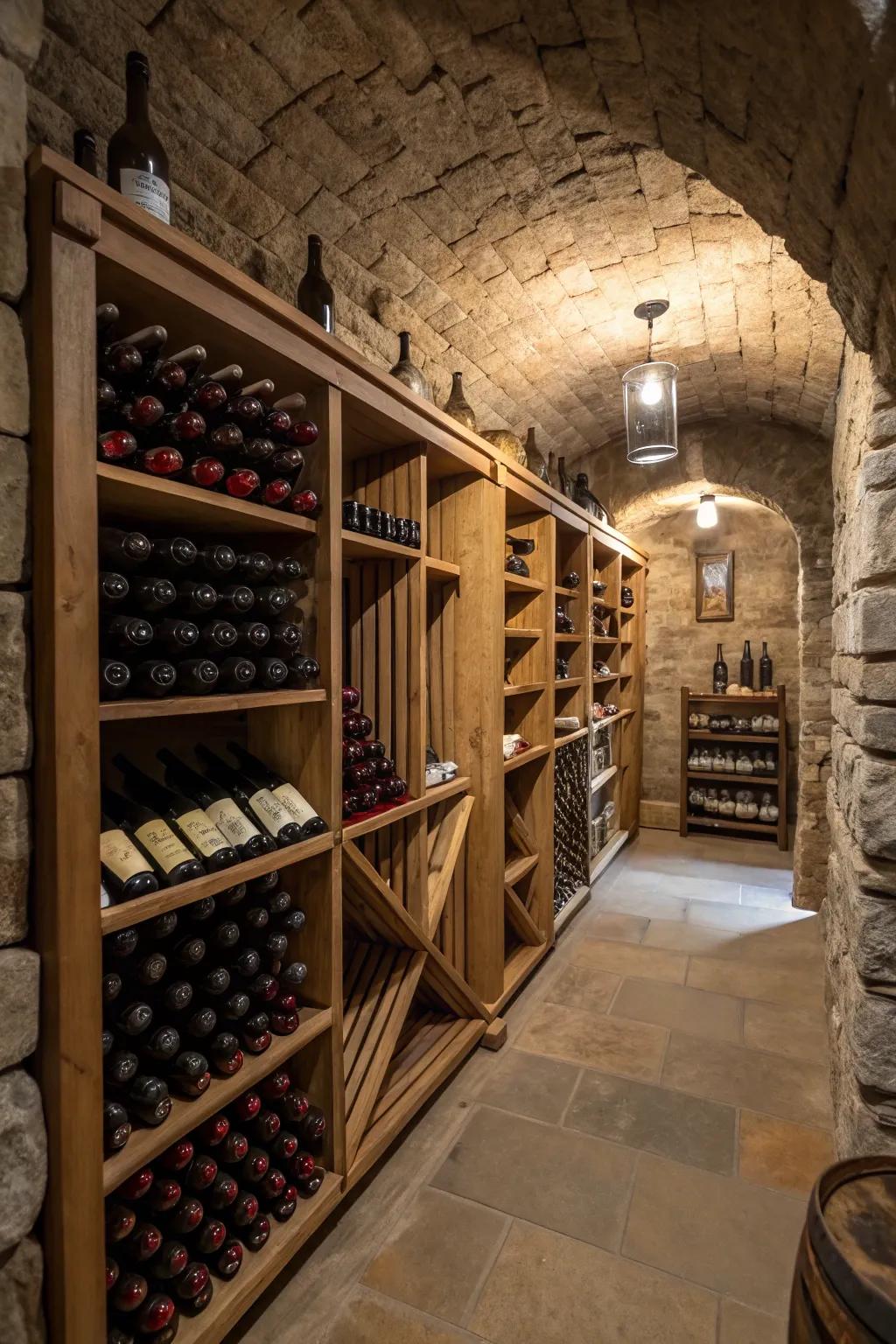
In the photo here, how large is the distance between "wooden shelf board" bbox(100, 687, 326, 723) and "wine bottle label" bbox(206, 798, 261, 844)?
0.24 metres

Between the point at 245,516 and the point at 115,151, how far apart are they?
83 cm

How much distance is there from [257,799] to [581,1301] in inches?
56.3

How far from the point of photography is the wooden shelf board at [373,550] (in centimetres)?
192

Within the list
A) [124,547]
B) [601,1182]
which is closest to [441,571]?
[124,547]

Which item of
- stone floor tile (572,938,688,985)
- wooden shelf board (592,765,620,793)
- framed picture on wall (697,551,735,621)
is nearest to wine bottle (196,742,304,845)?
stone floor tile (572,938,688,985)

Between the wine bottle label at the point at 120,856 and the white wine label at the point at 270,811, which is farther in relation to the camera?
the white wine label at the point at 270,811

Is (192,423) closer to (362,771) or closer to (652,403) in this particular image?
(362,771)

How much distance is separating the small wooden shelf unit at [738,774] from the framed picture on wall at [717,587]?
0.75m

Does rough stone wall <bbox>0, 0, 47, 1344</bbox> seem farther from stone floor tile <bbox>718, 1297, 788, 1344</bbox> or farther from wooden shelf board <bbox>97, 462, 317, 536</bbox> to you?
stone floor tile <bbox>718, 1297, 788, 1344</bbox>

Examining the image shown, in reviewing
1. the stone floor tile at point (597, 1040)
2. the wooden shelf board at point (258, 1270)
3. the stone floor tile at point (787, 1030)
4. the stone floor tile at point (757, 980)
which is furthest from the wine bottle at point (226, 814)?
the stone floor tile at point (757, 980)

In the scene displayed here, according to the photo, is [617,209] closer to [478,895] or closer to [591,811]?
[478,895]

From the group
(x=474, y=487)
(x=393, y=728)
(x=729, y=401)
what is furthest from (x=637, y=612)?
(x=393, y=728)

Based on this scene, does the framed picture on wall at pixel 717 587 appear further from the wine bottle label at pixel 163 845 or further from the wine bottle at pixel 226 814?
the wine bottle label at pixel 163 845

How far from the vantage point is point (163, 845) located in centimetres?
136
